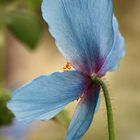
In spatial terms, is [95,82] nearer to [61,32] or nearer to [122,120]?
[61,32]

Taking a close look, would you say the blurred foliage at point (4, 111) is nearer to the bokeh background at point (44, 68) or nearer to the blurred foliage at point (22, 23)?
Answer: the bokeh background at point (44, 68)

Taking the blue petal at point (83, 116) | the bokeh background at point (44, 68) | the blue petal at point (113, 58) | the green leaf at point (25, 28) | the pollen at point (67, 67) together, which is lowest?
the bokeh background at point (44, 68)

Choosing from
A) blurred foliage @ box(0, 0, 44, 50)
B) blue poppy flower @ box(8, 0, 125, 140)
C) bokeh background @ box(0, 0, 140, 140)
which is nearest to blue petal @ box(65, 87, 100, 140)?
blue poppy flower @ box(8, 0, 125, 140)

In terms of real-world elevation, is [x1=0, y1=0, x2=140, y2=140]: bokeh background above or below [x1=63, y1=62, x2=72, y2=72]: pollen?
below

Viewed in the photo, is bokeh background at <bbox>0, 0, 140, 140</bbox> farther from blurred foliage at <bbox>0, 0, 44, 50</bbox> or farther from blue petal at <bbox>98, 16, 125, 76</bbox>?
blue petal at <bbox>98, 16, 125, 76</bbox>

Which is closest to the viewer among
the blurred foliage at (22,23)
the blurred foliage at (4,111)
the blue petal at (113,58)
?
the blue petal at (113,58)

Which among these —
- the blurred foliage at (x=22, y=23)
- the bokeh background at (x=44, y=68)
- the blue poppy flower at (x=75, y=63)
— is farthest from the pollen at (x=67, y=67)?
the blurred foliage at (x=22, y=23)

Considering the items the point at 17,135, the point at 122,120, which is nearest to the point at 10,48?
the point at 122,120
